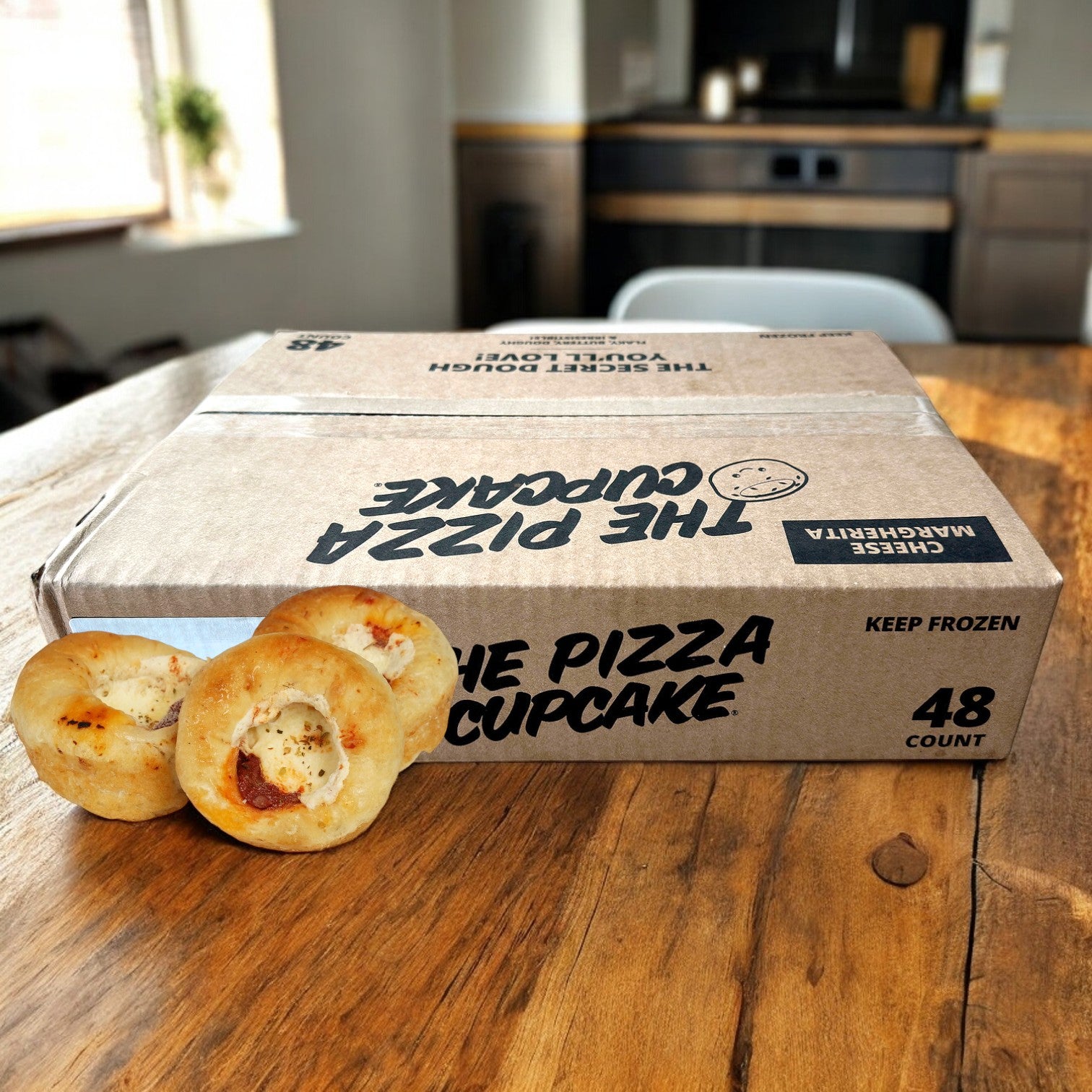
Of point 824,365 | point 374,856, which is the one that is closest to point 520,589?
point 374,856

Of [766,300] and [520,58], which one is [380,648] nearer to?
[766,300]

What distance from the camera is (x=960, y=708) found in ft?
1.56

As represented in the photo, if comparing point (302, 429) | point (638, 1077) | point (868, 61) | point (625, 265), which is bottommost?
point (625, 265)

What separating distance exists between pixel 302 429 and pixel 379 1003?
1.05ft

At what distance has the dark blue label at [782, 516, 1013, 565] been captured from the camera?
1.48 feet

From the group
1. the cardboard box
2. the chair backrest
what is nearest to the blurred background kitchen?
the chair backrest

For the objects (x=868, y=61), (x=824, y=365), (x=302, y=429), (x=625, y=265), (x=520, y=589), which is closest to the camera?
(x=520, y=589)

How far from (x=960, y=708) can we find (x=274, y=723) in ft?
0.95

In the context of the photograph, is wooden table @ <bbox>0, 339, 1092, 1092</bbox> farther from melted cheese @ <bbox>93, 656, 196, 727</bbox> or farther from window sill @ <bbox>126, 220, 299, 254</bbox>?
window sill @ <bbox>126, 220, 299, 254</bbox>

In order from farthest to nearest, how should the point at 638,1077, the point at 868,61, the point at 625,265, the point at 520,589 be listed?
the point at 868,61, the point at 625,265, the point at 520,589, the point at 638,1077

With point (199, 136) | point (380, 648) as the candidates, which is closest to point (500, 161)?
point (199, 136)

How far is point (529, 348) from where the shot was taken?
0.76 metres

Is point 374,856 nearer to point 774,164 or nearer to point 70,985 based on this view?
point 70,985

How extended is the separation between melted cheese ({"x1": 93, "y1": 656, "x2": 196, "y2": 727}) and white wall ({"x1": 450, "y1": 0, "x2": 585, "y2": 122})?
370 centimetres
